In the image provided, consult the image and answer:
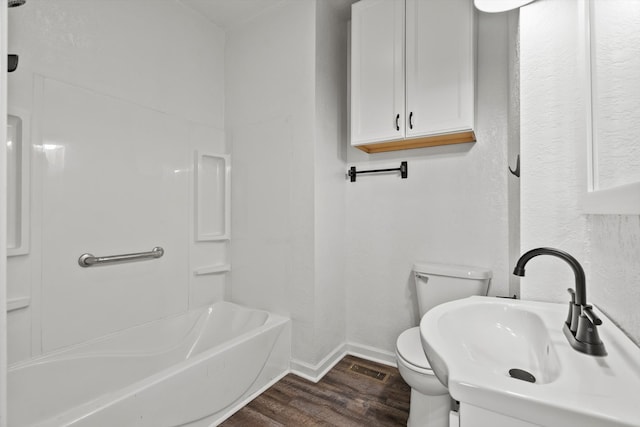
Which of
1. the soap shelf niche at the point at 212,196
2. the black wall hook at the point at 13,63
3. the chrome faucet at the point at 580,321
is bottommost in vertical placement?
the chrome faucet at the point at 580,321

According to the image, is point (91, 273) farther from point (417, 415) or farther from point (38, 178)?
point (417, 415)

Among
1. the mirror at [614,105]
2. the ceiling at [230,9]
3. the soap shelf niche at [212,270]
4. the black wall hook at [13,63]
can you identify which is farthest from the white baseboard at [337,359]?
the ceiling at [230,9]

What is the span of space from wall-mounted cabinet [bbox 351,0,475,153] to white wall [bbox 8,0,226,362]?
1216 mm

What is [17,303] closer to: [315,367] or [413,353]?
[315,367]

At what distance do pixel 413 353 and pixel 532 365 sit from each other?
60 centimetres

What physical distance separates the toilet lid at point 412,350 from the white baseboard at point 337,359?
0.61 m

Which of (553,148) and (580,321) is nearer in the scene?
(580,321)

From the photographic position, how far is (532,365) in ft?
2.98

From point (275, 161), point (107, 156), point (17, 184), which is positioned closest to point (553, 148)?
point (275, 161)

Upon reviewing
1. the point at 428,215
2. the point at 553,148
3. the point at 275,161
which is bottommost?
the point at 428,215

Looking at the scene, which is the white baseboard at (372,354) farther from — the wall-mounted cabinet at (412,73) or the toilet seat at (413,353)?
the wall-mounted cabinet at (412,73)

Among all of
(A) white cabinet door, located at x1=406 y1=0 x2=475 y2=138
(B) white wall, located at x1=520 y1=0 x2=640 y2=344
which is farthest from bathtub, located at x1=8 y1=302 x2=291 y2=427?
Result: (A) white cabinet door, located at x1=406 y1=0 x2=475 y2=138

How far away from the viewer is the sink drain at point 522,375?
854 millimetres

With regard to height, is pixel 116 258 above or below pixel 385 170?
below
